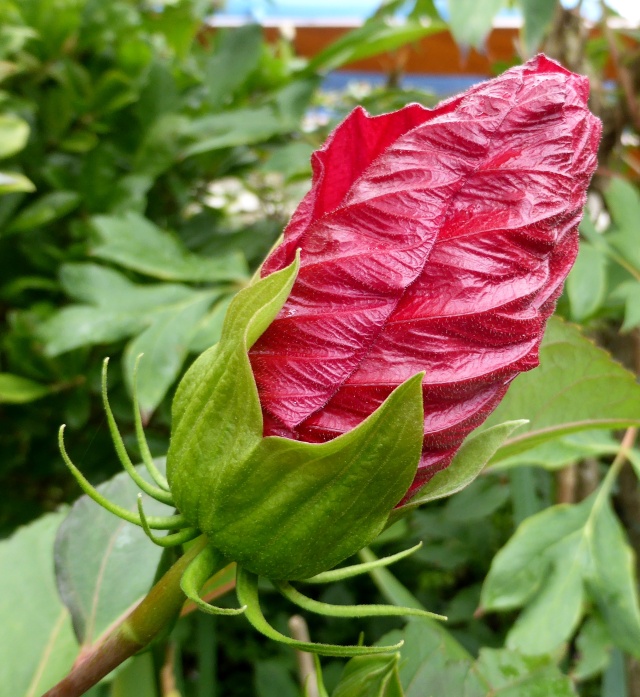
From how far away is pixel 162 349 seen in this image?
24.6 inches

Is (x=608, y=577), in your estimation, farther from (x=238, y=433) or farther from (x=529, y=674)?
(x=238, y=433)

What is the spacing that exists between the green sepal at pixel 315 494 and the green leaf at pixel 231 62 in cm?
70

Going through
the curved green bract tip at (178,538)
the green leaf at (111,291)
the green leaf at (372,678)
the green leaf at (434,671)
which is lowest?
the green leaf at (434,671)

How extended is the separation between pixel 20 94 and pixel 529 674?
82cm

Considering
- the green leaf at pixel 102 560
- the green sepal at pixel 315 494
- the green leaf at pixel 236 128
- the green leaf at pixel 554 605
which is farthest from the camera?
the green leaf at pixel 236 128

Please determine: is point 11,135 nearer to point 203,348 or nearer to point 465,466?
point 203,348

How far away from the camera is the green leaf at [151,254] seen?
700 millimetres

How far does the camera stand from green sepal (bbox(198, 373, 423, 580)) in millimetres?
229

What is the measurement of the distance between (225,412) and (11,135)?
537 mm

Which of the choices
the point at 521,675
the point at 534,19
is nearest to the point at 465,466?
the point at 521,675

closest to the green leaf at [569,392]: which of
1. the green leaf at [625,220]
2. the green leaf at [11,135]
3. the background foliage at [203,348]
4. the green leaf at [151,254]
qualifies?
the background foliage at [203,348]

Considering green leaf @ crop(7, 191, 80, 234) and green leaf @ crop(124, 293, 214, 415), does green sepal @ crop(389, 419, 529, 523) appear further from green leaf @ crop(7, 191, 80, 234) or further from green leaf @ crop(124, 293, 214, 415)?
green leaf @ crop(7, 191, 80, 234)

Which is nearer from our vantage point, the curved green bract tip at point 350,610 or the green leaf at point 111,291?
the curved green bract tip at point 350,610

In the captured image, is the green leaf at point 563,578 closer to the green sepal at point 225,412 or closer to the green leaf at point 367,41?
the green sepal at point 225,412
